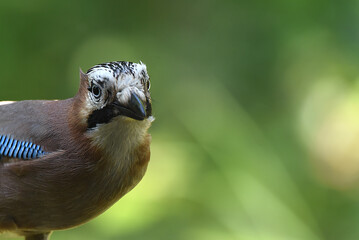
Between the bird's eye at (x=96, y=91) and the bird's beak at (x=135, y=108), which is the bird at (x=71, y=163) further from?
the bird's beak at (x=135, y=108)

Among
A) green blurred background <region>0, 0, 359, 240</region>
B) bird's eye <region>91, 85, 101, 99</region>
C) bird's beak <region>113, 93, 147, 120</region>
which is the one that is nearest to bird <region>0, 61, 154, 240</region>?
bird's eye <region>91, 85, 101, 99</region>

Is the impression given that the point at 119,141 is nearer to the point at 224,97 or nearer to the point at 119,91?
the point at 119,91

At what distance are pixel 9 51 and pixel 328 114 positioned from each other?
287 centimetres

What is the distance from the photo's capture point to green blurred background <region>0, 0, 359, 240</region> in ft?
15.2

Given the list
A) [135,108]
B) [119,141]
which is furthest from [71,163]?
[135,108]

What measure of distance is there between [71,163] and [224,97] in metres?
3.27

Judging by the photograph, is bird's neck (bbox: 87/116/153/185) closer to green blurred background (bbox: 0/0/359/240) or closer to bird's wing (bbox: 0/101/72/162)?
bird's wing (bbox: 0/101/72/162)

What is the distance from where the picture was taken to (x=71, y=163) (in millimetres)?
2438

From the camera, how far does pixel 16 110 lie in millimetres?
2684

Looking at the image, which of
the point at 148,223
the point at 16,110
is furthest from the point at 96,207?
the point at 148,223

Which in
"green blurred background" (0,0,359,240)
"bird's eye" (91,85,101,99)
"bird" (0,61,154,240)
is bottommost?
"bird" (0,61,154,240)

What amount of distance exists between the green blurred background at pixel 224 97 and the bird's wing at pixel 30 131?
1.99m

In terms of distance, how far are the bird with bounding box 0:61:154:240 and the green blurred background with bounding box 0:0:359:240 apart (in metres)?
2.04

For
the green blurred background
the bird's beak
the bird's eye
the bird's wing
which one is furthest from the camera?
the green blurred background
